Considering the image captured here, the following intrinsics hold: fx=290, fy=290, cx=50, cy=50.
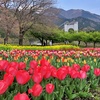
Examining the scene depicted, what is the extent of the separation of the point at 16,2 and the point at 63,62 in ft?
116

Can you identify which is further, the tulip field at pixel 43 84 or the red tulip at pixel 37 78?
the red tulip at pixel 37 78

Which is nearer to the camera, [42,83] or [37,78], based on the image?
[37,78]

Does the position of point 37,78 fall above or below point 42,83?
above

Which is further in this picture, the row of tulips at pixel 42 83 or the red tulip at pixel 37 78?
the red tulip at pixel 37 78

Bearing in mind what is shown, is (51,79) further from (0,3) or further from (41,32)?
(41,32)

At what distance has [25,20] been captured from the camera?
42.0 meters

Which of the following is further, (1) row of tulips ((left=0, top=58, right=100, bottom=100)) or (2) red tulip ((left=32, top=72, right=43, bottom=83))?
(2) red tulip ((left=32, top=72, right=43, bottom=83))

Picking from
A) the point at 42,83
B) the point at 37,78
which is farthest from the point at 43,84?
the point at 37,78

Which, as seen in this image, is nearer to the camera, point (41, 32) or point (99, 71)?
point (99, 71)

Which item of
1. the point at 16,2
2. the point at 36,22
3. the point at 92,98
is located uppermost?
the point at 16,2

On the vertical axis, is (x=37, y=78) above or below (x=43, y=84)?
above

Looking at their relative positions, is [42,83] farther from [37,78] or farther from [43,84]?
[37,78]

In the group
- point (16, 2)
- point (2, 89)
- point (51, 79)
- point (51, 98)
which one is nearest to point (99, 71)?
point (51, 79)

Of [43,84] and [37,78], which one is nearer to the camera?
[37,78]
